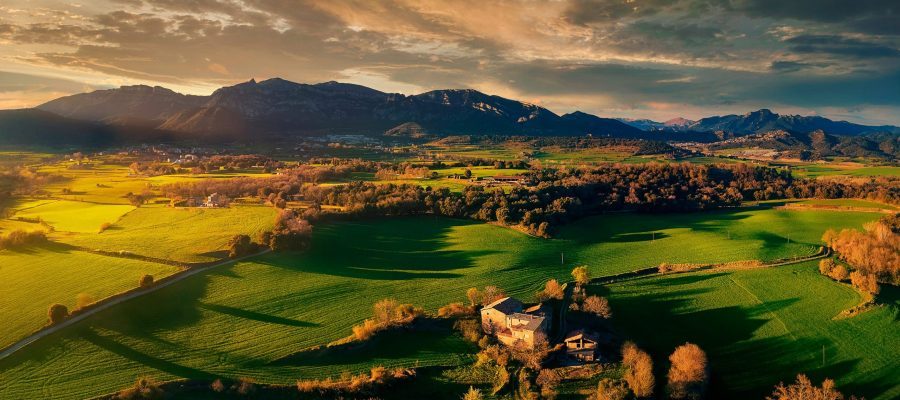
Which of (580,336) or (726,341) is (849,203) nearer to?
(726,341)

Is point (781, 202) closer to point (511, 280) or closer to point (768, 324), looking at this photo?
point (768, 324)

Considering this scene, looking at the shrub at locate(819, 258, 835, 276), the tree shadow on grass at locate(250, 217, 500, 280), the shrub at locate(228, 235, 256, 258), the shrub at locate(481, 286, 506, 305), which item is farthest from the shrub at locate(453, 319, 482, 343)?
the shrub at locate(819, 258, 835, 276)

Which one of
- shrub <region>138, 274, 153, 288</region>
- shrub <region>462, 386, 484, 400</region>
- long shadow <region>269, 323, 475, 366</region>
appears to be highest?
shrub <region>138, 274, 153, 288</region>

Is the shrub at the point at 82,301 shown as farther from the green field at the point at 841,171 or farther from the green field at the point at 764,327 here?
the green field at the point at 841,171

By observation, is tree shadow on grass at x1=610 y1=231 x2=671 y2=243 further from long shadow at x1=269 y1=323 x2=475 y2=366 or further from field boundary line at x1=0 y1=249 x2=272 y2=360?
field boundary line at x1=0 y1=249 x2=272 y2=360

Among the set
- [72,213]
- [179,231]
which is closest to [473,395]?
[179,231]

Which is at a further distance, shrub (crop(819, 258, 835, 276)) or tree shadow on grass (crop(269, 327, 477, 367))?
shrub (crop(819, 258, 835, 276))

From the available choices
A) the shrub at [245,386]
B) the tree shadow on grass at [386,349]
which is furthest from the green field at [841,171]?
the shrub at [245,386]
